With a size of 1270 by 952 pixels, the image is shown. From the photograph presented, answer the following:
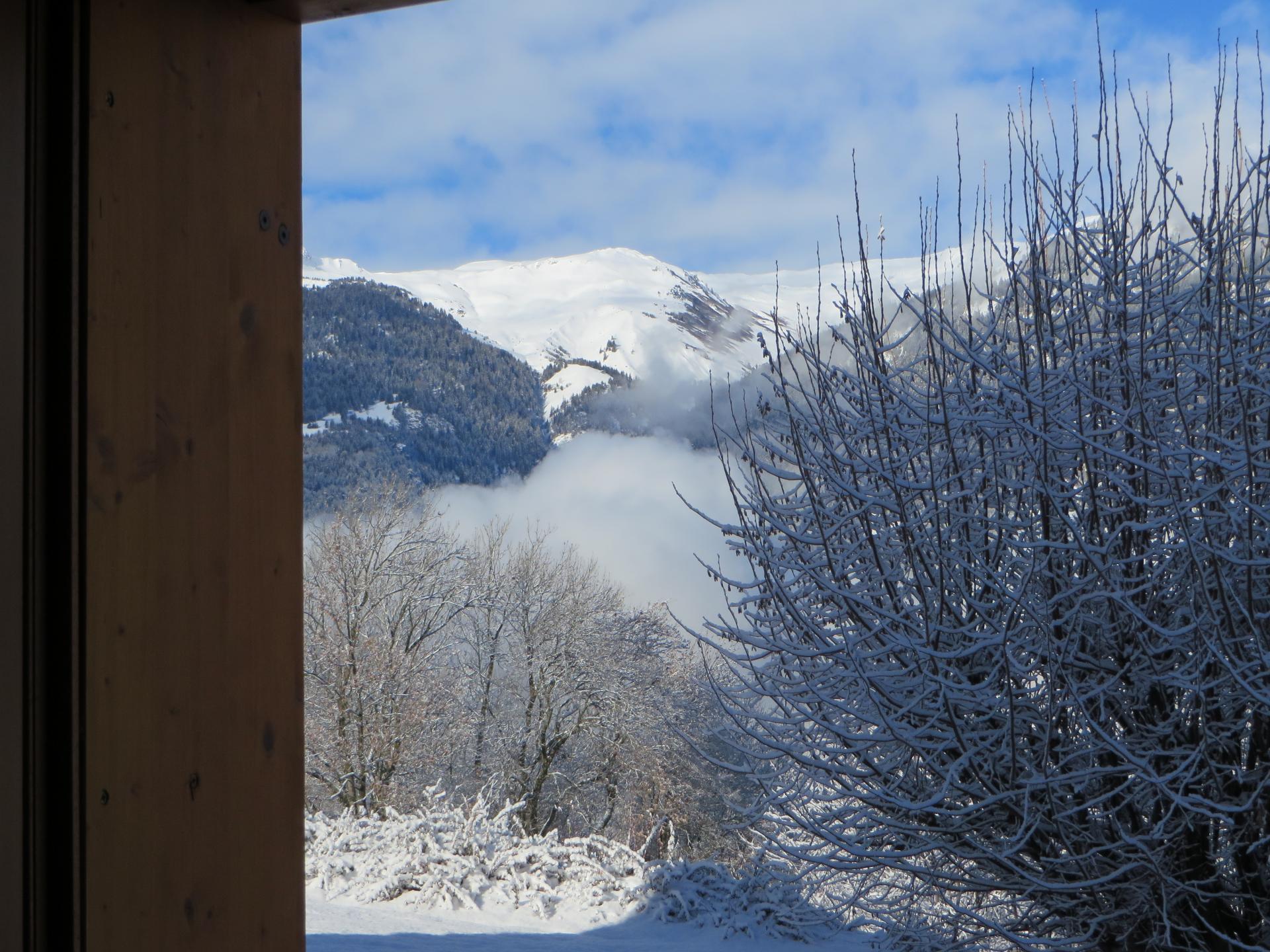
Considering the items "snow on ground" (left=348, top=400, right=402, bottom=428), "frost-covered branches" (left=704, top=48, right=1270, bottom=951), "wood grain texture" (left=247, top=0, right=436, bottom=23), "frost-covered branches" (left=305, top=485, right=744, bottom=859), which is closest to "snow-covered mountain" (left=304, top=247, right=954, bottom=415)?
"snow on ground" (left=348, top=400, right=402, bottom=428)

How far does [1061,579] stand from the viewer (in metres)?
3.55

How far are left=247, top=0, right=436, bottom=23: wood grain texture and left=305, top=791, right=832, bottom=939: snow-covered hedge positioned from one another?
6.66 meters

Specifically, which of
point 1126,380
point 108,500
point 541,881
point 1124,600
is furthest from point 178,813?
point 541,881

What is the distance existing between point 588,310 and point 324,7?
104m

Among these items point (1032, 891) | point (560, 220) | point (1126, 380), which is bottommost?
point (1032, 891)

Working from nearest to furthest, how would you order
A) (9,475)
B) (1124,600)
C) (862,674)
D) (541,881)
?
(9,475)
(1124,600)
(862,674)
(541,881)

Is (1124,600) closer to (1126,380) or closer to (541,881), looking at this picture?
(1126,380)

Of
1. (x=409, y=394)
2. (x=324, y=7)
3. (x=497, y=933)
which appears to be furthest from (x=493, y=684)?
(x=409, y=394)

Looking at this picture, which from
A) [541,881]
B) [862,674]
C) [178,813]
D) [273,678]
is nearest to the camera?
[178,813]

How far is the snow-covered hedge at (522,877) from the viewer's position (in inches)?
287

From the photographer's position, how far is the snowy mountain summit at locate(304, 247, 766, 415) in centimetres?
7844

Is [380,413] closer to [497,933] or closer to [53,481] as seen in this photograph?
[497,933]

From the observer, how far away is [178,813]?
3.37ft

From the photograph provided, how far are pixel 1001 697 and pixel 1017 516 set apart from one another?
73 centimetres
